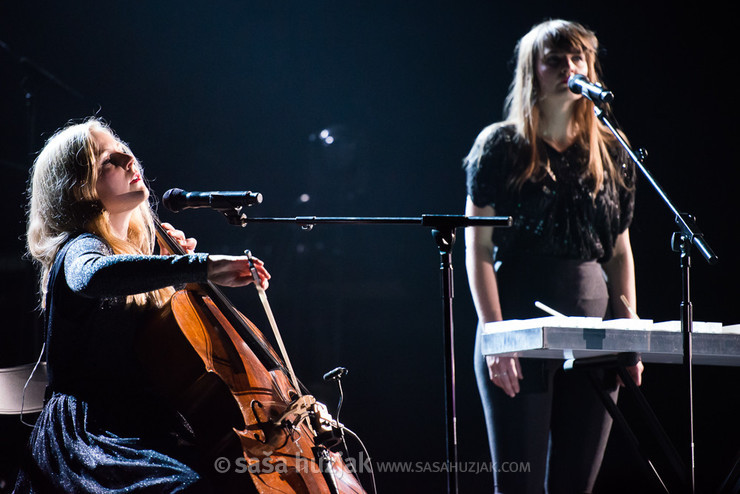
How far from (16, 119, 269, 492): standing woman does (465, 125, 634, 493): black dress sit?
3.34ft

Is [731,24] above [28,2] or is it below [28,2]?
below

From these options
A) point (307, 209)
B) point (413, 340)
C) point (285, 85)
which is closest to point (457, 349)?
point (413, 340)

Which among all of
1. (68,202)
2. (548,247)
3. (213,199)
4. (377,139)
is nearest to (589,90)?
(548,247)

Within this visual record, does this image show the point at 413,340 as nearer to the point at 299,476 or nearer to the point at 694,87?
the point at 694,87

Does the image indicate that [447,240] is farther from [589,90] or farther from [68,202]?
A: [68,202]

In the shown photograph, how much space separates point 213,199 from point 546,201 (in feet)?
4.06

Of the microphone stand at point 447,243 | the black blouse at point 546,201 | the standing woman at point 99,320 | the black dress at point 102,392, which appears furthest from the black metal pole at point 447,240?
the black blouse at point 546,201

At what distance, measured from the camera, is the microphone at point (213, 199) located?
1863mm

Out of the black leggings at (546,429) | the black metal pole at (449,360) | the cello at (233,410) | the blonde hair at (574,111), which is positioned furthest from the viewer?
the blonde hair at (574,111)

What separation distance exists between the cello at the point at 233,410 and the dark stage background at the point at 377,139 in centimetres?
200

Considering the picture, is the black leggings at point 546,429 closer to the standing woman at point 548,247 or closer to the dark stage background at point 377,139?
the standing woman at point 548,247

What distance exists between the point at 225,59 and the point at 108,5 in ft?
2.15

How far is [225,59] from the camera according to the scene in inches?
156

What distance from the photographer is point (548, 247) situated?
98.5 inches
